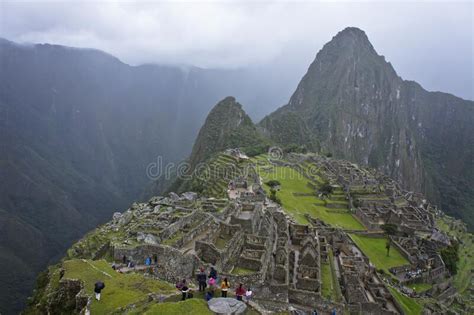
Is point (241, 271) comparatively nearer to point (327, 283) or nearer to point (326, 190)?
point (327, 283)

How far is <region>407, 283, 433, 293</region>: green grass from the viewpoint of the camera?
3650 centimetres

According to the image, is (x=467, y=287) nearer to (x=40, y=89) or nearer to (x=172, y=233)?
(x=172, y=233)

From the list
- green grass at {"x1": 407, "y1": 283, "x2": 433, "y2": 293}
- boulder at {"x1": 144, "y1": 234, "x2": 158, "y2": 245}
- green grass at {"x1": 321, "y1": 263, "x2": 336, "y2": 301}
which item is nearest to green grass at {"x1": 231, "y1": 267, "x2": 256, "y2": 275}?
boulder at {"x1": 144, "y1": 234, "x2": 158, "y2": 245}

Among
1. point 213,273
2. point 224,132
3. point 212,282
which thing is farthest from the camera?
point 224,132

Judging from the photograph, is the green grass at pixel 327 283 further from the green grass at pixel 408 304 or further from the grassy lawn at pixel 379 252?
the grassy lawn at pixel 379 252

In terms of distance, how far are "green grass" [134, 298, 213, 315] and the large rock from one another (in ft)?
1.04

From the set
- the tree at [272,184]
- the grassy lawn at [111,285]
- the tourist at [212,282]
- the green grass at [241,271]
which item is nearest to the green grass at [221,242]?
the green grass at [241,271]

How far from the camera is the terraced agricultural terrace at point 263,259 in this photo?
16.3 meters

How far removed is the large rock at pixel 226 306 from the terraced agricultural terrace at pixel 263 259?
0.38 m

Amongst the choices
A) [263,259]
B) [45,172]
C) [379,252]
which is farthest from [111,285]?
[45,172]

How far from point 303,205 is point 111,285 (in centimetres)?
3874

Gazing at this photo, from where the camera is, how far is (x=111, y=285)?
609 inches

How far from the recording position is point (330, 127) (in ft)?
649

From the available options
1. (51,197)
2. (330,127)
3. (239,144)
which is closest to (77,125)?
(51,197)
